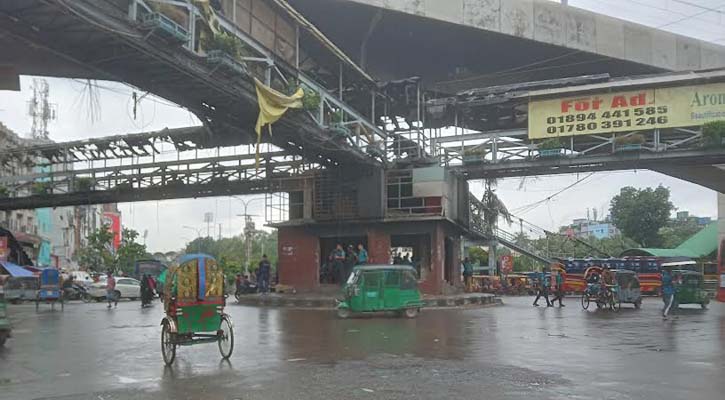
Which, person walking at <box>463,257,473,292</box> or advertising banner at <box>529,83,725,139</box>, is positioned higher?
advertising banner at <box>529,83,725,139</box>

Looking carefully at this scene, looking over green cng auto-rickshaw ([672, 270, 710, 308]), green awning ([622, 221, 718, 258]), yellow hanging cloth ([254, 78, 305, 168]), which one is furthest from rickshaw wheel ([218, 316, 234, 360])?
green awning ([622, 221, 718, 258])

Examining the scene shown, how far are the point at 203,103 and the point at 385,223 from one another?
11.9 metres

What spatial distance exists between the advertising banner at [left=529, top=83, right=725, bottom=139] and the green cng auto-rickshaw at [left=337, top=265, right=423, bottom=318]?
12358 millimetres

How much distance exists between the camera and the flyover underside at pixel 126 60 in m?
12.9

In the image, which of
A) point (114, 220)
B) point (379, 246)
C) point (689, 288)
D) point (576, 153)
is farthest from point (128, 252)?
point (689, 288)

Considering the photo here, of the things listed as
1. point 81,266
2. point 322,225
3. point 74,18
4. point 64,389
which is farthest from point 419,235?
point 81,266

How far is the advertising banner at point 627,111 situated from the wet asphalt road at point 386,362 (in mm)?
11563

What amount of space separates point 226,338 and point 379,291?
913 cm

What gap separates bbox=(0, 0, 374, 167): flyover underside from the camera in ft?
42.3

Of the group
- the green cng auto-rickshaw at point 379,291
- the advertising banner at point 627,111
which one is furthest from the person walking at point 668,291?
the advertising banner at point 627,111

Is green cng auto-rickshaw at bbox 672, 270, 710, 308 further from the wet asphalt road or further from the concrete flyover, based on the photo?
the concrete flyover

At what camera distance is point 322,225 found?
1163 inches

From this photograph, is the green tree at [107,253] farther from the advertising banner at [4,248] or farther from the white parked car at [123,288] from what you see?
the white parked car at [123,288]

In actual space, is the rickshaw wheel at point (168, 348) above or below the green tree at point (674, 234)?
below
